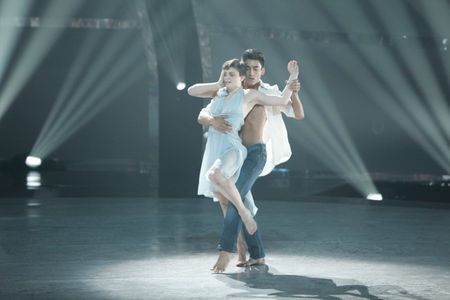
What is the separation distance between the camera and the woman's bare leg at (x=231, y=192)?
501cm

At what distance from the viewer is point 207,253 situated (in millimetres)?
6004

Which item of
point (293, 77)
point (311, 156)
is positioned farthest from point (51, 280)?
point (311, 156)

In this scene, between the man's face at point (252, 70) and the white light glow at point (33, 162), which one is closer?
the man's face at point (252, 70)

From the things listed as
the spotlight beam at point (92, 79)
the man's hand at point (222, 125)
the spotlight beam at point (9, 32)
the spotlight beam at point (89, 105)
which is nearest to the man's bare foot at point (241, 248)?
the man's hand at point (222, 125)

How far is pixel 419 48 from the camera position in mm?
19344

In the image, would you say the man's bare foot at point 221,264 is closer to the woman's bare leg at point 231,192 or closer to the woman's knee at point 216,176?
the woman's bare leg at point 231,192

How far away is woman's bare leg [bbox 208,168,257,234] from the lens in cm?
501

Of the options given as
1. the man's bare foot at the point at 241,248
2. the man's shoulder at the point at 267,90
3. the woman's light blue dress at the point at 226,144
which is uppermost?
the man's shoulder at the point at 267,90

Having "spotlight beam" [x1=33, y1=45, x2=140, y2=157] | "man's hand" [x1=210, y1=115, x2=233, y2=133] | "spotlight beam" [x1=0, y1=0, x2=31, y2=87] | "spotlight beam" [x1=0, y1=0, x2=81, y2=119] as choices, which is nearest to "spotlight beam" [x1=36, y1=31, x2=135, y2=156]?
"spotlight beam" [x1=33, y1=45, x2=140, y2=157]

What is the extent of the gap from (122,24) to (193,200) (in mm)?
11097

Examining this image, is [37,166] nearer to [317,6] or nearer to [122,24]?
[122,24]

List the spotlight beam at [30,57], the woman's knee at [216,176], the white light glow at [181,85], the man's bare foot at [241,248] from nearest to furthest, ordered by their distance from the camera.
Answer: the woman's knee at [216,176] → the man's bare foot at [241,248] → the white light glow at [181,85] → the spotlight beam at [30,57]

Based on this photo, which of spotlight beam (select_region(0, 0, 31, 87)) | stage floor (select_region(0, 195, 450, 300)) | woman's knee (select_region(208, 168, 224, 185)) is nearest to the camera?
stage floor (select_region(0, 195, 450, 300))

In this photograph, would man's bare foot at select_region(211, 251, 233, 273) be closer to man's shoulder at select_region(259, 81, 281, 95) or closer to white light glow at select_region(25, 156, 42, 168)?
man's shoulder at select_region(259, 81, 281, 95)
